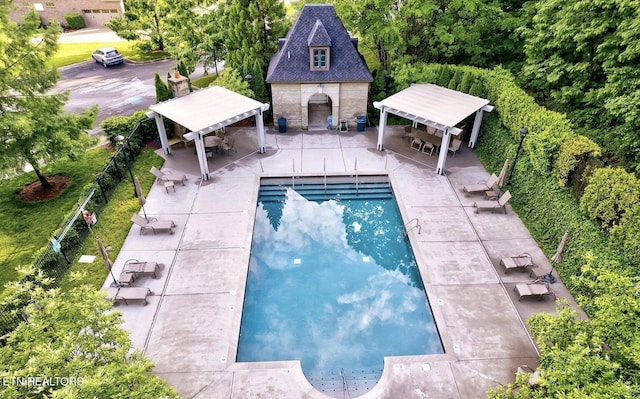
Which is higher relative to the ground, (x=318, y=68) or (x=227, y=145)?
(x=318, y=68)

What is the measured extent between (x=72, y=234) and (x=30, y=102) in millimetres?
6745

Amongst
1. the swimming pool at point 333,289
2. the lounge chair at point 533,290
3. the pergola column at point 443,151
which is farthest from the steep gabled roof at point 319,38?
the lounge chair at point 533,290

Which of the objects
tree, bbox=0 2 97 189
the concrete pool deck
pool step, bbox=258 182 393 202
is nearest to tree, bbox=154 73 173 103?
the concrete pool deck

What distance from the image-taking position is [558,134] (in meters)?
17.1

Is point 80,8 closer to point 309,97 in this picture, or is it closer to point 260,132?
point 309,97

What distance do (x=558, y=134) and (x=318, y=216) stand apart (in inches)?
455

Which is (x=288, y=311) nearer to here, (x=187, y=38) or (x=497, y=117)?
(x=497, y=117)

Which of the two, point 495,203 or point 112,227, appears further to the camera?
point 495,203

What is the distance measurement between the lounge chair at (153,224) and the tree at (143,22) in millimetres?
29400

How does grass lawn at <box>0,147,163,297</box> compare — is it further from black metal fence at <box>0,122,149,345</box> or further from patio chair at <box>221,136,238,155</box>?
patio chair at <box>221,136,238,155</box>

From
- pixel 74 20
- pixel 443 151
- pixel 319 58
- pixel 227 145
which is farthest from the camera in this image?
pixel 74 20

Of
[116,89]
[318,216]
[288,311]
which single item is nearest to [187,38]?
[116,89]

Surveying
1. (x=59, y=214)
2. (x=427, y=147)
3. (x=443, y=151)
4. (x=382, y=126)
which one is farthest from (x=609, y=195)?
(x=59, y=214)

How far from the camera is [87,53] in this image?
45.6 meters
